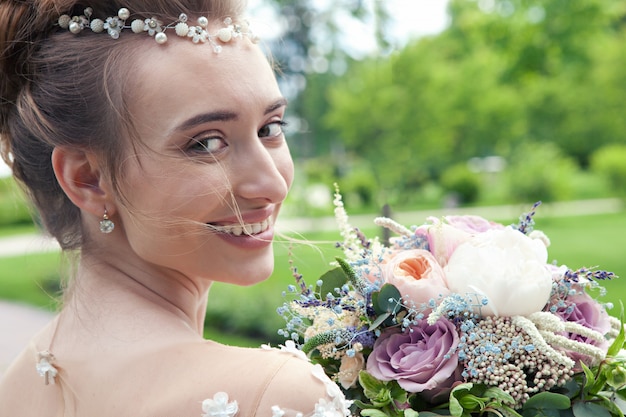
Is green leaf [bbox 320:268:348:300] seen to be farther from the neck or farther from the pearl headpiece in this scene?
the pearl headpiece

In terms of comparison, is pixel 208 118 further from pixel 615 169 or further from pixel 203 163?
pixel 615 169

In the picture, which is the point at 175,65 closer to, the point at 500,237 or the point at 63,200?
the point at 63,200

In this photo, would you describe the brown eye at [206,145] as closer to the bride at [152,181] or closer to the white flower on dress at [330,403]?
the bride at [152,181]

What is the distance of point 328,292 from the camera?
1579 millimetres

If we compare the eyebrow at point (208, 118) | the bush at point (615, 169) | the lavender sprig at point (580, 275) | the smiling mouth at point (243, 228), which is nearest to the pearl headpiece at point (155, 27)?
the eyebrow at point (208, 118)

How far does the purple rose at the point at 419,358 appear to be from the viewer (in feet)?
4.38

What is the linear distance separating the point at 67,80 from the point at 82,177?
0.21 metres

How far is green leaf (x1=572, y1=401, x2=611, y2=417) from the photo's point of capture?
4.33 ft

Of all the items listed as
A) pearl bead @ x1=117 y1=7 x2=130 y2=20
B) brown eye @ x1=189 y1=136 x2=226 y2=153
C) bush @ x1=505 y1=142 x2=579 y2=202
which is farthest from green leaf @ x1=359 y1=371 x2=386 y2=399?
bush @ x1=505 y1=142 x2=579 y2=202

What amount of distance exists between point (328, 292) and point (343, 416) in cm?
35

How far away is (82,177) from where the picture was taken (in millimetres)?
1562

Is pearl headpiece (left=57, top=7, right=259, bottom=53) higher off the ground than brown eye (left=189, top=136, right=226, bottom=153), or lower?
higher

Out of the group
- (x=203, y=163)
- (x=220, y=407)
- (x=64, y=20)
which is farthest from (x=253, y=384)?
(x=64, y=20)

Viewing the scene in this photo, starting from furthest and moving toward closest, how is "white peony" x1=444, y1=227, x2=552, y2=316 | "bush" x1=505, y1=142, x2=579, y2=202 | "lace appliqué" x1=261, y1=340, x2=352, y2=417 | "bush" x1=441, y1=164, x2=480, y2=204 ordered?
"bush" x1=441, y1=164, x2=480, y2=204, "bush" x1=505, y1=142, x2=579, y2=202, "white peony" x1=444, y1=227, x2=552, y2=316, "lace appliqué" x1=261, y1=340, x2=352, y2=417
